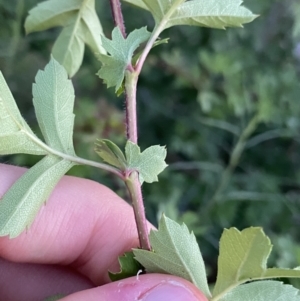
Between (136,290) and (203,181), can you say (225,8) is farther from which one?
(203,181)

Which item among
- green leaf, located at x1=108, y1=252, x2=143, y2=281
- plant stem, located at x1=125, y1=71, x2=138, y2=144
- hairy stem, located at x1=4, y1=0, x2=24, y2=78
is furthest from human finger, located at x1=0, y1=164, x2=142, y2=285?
hairy stem, located at x1=4, y1=0, x2=24, y2=78

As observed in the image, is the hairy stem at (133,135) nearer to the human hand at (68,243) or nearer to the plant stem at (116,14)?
the plant stem at (116,14)

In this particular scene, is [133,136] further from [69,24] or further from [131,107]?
[69,24]

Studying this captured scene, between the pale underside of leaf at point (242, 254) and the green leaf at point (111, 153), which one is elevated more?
the green leaf at point (111, 153)

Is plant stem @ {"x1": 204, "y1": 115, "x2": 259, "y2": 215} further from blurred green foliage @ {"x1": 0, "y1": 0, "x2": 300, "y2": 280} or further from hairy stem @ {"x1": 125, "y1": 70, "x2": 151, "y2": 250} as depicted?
hairy stem @ {"x1": 125, "y1": 70, "x2": 151, "y2": 250}

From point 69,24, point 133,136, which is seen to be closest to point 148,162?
point 133,136

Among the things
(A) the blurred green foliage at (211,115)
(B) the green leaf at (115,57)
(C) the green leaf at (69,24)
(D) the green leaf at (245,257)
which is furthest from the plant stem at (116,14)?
(A) the blurred green foliage at (211,115)
